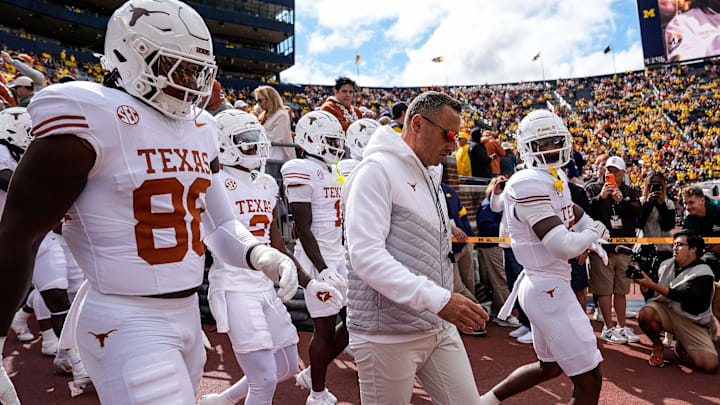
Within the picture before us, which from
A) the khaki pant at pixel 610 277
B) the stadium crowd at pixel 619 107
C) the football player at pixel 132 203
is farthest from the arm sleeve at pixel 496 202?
the stadium crowd at pixel 619 107

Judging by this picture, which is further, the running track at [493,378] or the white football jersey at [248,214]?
the running track at [493,378]

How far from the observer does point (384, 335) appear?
2.37m

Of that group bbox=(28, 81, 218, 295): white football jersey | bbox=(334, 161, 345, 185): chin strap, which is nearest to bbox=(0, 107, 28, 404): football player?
bbox=(334, 161, 345, 185): chin strap

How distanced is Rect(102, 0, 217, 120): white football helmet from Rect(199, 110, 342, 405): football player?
105 cm

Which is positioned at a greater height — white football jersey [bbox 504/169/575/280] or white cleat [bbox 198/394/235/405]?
white football jersey [bbox 504/169/575/280]

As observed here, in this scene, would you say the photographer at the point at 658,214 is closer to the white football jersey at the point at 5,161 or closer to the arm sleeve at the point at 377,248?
the arm sleeve at the point at 377,248

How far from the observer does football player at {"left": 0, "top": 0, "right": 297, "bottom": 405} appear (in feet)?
5.09

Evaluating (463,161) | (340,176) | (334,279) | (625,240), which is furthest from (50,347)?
(463,161)

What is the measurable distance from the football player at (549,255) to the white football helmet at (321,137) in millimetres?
1702

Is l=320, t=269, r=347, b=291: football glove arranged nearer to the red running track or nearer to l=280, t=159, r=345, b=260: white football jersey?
l=280, t=159, r=345, b=260: white football jersey

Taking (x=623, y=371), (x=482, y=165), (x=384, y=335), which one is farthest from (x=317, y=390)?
(x=482, y=165)

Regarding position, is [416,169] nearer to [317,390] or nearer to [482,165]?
[317,390]

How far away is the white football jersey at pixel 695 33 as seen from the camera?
38.0 meters

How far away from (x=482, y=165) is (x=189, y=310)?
834 cm
